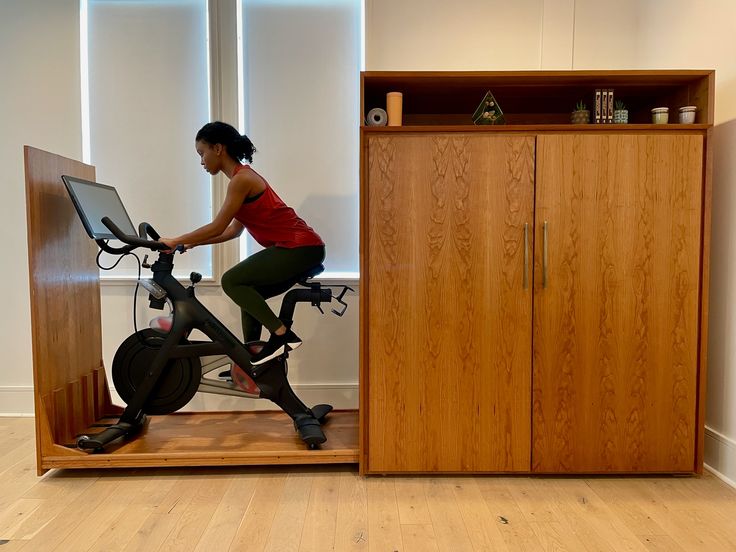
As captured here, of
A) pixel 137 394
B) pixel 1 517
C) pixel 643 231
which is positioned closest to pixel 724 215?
pixel 643 231

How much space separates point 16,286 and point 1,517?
1579 millimetres

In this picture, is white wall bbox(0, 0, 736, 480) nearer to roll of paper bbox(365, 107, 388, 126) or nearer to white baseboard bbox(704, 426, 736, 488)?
roll of paper bbox(365, 107, 388, 126)

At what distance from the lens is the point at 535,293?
7.15 feet

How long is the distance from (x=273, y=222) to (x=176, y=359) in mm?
776

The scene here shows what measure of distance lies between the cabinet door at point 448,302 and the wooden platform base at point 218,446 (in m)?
0.28

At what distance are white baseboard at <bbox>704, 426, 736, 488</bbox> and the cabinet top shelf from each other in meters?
1.37

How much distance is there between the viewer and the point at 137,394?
238 centimetres

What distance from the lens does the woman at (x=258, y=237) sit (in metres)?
2.31

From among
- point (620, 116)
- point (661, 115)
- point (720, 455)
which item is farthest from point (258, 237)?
point (720, 455)

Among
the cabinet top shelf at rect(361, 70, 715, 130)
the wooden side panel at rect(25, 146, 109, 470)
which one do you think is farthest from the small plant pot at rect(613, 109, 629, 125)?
the wooden side panel at rect(25, 146, 109, 470)

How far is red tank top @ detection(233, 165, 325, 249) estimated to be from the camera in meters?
2.34

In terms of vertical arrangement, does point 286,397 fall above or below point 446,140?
below

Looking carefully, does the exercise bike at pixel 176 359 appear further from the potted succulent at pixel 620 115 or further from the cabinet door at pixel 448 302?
the potted succulent at pixel 620 115

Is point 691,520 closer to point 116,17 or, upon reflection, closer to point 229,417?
point 229,417
